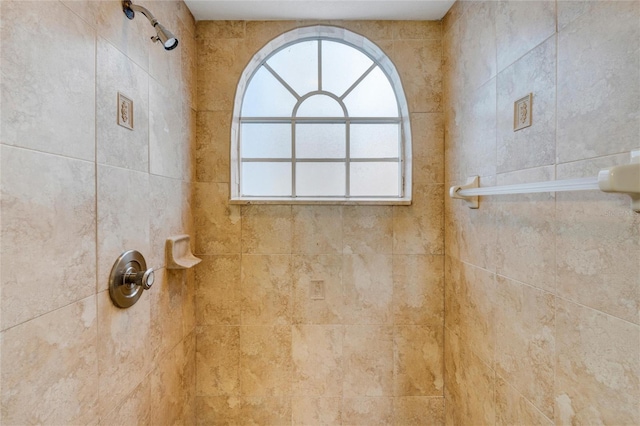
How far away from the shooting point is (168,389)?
1.12 metres

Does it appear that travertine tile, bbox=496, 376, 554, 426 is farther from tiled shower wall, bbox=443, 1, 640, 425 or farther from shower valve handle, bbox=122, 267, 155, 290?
shower valve handle, bbox=122, 267, 155, 290

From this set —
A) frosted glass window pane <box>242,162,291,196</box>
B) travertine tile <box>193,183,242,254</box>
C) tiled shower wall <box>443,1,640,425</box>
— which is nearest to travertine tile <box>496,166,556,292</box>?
tiled shower wall <box>443,1,640,425</box>

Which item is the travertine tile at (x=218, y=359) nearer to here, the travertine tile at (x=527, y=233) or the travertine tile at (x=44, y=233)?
the travertine tile at (x=44, y=233)

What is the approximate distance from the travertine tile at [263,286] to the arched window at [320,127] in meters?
0.34

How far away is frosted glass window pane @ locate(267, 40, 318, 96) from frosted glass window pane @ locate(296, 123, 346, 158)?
0.20 meters

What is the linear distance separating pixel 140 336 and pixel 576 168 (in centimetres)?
133

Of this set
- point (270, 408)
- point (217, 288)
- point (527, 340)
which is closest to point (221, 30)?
point (217, 288)

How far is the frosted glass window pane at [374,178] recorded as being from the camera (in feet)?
4.91

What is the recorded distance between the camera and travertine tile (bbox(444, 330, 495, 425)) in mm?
1027

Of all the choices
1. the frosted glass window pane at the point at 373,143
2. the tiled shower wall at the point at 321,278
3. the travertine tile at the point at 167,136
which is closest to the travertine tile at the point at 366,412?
the tiled shower wall at the point at 321,278

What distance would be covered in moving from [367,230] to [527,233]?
656 mm

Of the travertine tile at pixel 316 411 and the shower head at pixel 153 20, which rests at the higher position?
the shower head at pixel 153 20

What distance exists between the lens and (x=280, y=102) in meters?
1.49

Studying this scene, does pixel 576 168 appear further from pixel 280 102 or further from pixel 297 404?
pixel 297 404
